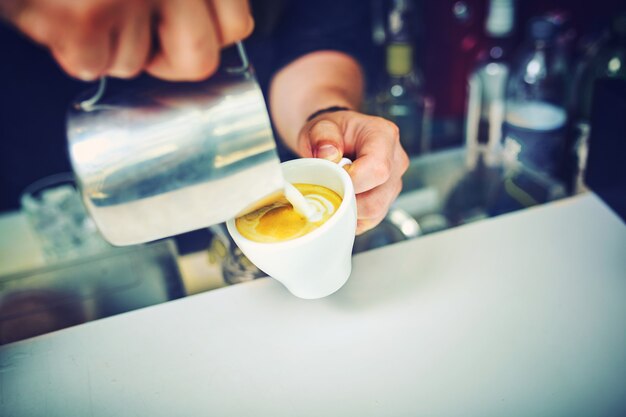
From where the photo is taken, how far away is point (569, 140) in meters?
0.94

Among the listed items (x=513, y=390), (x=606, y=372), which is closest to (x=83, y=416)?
(x=513, y=390)

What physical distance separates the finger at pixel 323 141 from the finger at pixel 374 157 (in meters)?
0.03

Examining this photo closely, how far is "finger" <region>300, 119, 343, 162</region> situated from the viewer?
625mm

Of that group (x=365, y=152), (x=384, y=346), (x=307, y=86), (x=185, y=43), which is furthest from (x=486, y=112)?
(x=185, y=43)

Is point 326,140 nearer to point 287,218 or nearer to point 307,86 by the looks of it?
point 287,218

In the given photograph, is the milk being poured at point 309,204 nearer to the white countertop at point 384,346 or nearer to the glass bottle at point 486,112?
the white countertop at point 384,346

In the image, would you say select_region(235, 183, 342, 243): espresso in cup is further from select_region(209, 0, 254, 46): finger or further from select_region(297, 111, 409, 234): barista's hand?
select_region(209, 0, 254, 46): finger

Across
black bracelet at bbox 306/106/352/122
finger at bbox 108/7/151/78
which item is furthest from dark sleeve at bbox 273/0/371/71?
finger at bbox 108/7/151/78

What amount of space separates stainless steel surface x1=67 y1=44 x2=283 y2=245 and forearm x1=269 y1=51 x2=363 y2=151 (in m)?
0.48

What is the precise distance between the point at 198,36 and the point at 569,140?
744 millimetres

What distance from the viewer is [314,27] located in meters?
1.04

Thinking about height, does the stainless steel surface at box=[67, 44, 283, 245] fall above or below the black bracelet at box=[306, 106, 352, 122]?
above

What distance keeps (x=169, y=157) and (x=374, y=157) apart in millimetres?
280

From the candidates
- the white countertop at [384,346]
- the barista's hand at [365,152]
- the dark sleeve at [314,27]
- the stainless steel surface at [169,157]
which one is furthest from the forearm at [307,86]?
the stainless steel surface at [169,157]
